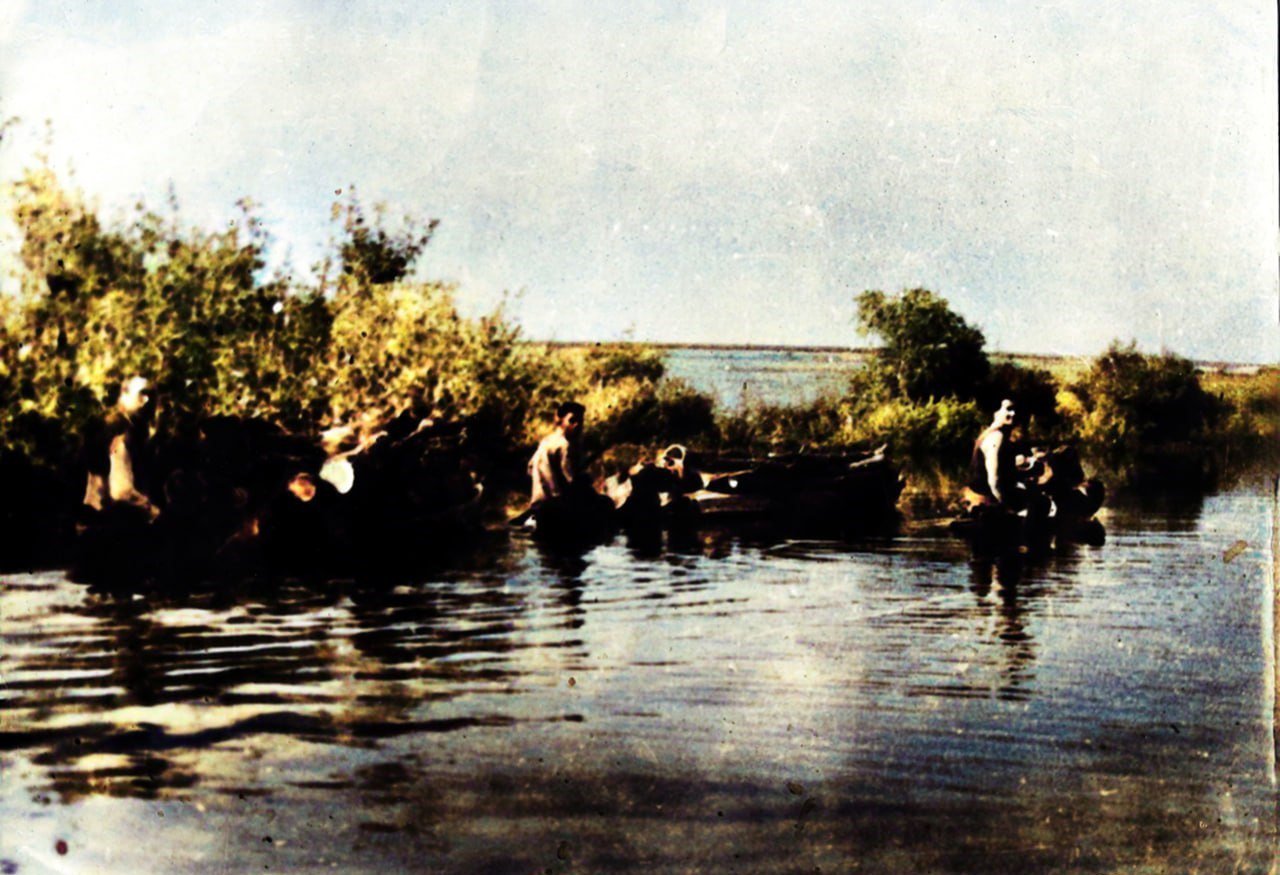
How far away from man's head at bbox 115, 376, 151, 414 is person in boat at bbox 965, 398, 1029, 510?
2.22 metres

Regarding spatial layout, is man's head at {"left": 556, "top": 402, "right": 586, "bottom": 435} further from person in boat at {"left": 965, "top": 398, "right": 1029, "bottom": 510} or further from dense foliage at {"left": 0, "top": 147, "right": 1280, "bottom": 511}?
person in boat at {"left": 965, "top": 398, "right": 1029, "bottom": 510}

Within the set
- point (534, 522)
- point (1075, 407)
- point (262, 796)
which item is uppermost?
point (1075, 407)

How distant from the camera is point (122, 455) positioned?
160 inches

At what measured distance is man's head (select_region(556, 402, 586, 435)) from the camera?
402 centimetres

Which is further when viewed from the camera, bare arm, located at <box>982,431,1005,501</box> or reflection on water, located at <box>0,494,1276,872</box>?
bare arm, located at <box>982,431,1005,501</box>

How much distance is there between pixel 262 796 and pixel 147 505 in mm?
840

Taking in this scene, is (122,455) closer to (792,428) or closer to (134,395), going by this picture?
(134,395)

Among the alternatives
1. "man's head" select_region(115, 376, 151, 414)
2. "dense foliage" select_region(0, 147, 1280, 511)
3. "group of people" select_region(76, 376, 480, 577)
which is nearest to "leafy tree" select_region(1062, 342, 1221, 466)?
"dense foliage" select_region(0, 147, 1280, 511)

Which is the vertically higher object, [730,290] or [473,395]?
[730,290]

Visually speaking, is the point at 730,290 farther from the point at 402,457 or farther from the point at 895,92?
the point at 402,457


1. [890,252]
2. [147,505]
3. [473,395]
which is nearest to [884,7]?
[890,252]

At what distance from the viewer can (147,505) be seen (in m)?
4.08

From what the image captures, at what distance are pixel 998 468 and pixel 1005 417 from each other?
5.5 inches

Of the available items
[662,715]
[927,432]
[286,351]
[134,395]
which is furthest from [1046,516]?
[134,395]
